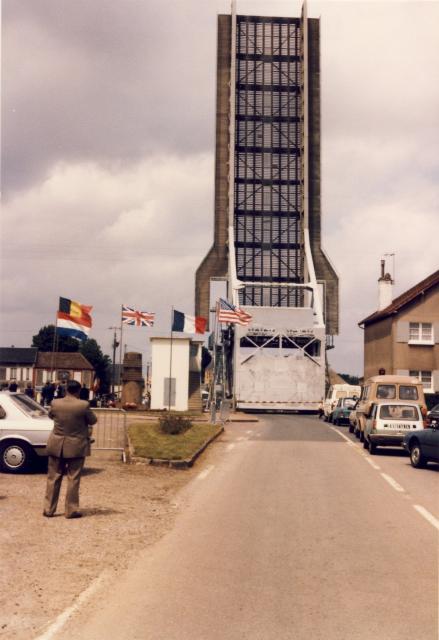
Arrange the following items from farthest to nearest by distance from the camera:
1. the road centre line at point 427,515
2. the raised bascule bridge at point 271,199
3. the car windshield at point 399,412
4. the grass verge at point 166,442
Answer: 1. the raised bascule bridge at point 271,199
2. the car windshield at point 399,412
3. the grass verge at point 166,442
4. the road centre line at point 427,515

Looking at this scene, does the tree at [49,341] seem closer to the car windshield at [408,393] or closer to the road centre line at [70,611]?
the car windshield at [408,393]

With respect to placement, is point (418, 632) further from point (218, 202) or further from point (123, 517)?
point (218, 202)

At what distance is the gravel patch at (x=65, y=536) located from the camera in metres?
6.27

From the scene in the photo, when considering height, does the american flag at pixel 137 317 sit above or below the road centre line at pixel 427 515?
above

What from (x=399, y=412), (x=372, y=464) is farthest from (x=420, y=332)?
(x=372, y=464)

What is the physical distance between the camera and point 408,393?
25.2m

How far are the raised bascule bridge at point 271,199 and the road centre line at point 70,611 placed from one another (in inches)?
1957

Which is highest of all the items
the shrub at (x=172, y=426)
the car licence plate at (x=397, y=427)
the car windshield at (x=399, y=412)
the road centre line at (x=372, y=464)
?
the car windshield at (x=399, y=412)

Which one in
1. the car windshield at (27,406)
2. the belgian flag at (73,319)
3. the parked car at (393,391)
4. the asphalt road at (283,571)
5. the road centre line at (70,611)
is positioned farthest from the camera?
the belgian flag at (73,319)

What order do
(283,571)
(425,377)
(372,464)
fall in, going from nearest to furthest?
(283,571) < (372,464) < (425,377)

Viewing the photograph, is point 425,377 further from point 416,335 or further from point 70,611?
point 70,611

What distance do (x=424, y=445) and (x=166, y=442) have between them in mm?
7397

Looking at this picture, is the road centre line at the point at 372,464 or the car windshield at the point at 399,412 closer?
the road centre line at the point at 372,464

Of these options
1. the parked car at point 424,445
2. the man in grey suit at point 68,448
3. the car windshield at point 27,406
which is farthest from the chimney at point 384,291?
the man in grey suit at point 68,448
